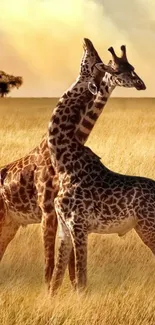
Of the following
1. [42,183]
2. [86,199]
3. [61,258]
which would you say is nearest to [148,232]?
[86,199]

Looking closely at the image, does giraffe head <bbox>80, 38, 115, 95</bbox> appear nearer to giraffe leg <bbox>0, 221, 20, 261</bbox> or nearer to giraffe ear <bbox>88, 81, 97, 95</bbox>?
giraffe ear <bbox>88, 81, 97, 95</bbox>

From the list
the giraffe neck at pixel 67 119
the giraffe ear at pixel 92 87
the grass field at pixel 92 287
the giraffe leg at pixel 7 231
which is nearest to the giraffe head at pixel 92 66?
the giraffe ear at pixel 92 87

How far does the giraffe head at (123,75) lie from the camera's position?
22.9ft

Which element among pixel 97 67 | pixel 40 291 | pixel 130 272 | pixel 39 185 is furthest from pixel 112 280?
pixel 97 67

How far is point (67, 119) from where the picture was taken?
7.35 m

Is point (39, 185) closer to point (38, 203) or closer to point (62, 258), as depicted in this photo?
point (38, 203)

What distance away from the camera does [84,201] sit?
23.0 ft

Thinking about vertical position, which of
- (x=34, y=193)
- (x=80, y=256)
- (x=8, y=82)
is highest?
(x=34, y=193)

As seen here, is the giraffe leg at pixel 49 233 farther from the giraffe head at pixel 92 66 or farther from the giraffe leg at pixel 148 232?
the giraffe head at pixel 92 66

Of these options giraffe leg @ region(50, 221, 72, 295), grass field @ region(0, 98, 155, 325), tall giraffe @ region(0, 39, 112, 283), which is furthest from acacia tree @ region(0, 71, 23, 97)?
giraffe leg @ region(50, 221, 72, 295)

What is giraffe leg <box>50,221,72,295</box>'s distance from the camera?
7.19 m

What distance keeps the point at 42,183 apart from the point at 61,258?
0.68 m

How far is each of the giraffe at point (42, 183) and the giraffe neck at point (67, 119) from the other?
0.23 feet

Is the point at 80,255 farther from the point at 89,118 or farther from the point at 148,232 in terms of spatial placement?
the point at 89,118
